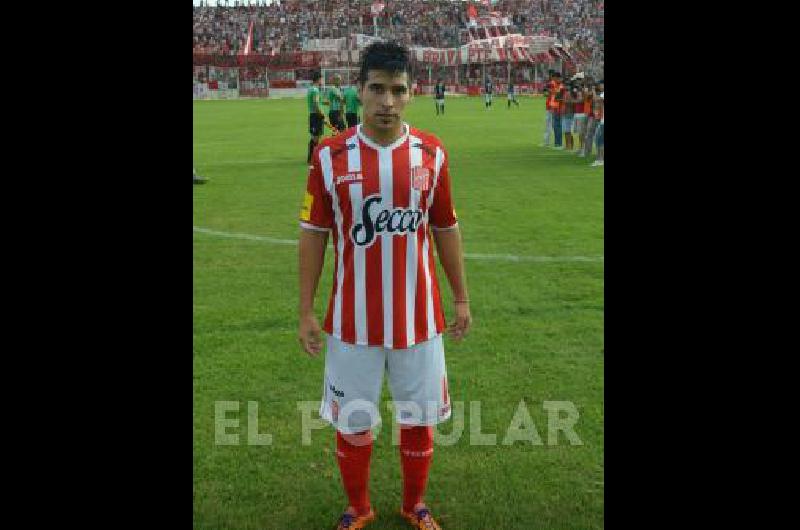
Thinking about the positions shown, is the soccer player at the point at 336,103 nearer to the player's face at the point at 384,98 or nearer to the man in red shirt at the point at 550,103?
the man in red shirt at the point at 550,103

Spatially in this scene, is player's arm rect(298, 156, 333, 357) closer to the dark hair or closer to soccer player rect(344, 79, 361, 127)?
the dark hair

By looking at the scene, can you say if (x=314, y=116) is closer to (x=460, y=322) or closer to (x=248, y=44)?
(x=460, y=322)

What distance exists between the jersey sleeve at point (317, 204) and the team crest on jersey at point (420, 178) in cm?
36

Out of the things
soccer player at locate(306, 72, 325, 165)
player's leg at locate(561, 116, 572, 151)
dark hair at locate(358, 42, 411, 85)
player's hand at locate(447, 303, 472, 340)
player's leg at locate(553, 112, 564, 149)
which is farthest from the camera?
player's leg at locate(553, 112, 564, 149)

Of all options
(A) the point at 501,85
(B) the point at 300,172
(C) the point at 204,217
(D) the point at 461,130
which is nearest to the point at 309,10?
(A) the point at 501,85

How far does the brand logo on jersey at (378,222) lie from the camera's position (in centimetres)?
328

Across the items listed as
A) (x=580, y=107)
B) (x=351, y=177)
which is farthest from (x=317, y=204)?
(x=580, y=107)

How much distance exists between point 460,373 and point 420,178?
7.45 ft

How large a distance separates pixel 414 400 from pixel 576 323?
3026mm

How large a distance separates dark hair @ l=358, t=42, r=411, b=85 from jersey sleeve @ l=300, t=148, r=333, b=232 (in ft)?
1.31

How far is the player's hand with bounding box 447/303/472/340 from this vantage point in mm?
3635

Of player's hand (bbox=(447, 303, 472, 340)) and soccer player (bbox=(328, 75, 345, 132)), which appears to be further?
soccer player (bbox=(328, 75, 345, 132))

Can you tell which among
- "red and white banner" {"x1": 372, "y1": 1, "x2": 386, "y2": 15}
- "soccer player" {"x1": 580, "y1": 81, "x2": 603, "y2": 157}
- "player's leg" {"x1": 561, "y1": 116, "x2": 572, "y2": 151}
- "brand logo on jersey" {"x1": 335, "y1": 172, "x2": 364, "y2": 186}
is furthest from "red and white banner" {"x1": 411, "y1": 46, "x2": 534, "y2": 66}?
"brand logo on jersey" {"x1": 335, "y1": 172, "x2": 364, "y2": 186}

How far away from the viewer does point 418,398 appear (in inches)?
137
